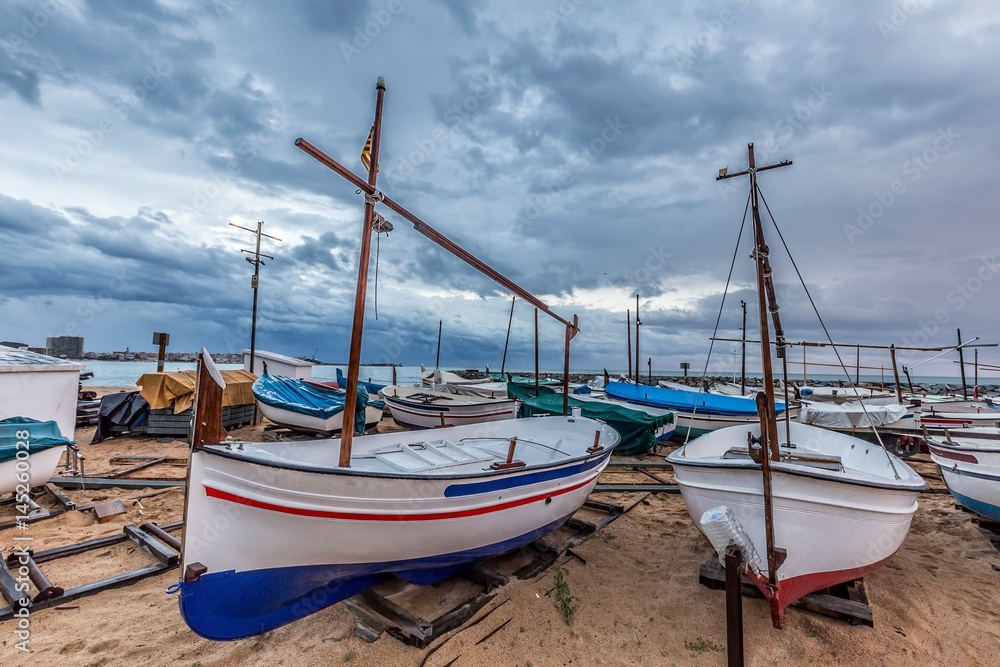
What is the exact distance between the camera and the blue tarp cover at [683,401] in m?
13.5

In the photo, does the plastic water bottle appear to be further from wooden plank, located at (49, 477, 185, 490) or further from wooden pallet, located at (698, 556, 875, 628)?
wooden plank, located at (49, 477, 185, 490)

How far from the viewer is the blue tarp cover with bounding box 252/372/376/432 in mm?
11391

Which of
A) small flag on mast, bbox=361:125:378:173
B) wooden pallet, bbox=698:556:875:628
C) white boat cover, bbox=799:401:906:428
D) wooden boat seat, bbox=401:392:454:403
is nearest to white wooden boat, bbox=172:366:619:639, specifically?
wooden pallet, bbox=698:556:875:628

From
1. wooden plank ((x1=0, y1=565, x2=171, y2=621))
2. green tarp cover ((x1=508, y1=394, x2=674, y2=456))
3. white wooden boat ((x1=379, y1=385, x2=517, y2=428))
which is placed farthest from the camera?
white wooden boat ((x1=379, y1=385, x2=517, y2=428))

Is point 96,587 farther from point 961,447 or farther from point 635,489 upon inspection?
point 961,447

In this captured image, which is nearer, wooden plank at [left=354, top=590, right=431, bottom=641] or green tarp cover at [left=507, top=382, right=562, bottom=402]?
wooden plank at [left=354, top=590, right=431, bottom=641]

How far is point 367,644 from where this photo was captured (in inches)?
146

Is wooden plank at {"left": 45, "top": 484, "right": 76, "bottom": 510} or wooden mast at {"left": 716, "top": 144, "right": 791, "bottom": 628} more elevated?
wooden mast at {"left": 716, "top": 144, "right": 791, "bottom": 628}

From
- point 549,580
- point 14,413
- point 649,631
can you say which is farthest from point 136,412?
point 649,631

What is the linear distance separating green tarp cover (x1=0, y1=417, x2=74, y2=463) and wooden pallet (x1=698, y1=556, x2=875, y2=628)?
8.95m

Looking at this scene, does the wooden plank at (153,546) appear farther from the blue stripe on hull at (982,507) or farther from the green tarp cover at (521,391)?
the green tarp cover at (521,391)

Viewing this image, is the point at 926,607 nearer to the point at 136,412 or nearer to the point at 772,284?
the point at 772,284

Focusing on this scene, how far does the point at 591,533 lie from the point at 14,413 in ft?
32.2

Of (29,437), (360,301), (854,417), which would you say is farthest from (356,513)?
(854,417)
